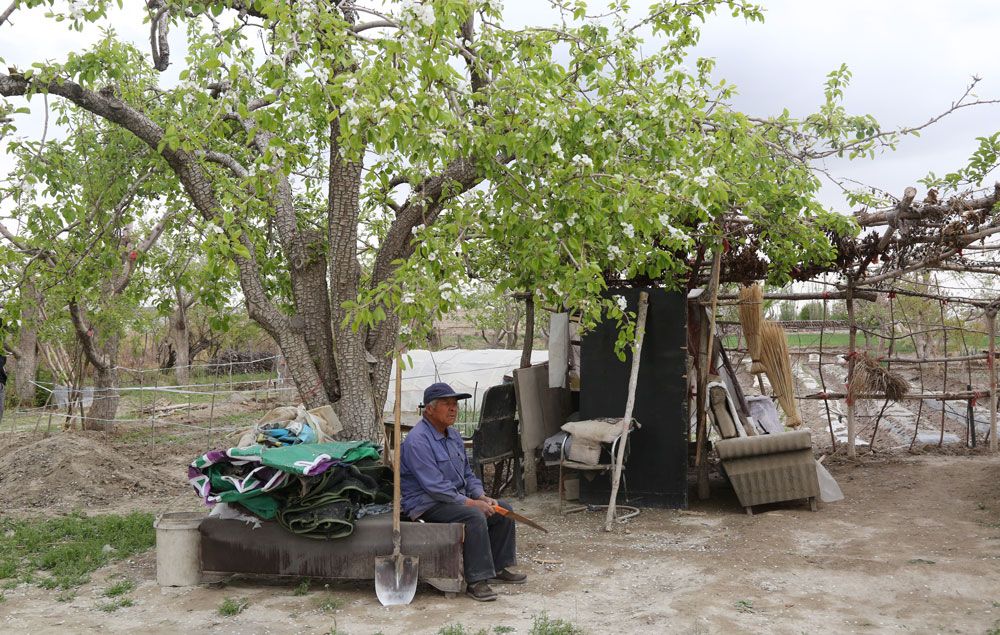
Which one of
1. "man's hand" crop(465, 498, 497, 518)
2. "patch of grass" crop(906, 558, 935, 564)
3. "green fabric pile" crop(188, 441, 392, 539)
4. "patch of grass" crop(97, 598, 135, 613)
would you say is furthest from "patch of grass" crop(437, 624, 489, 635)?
"patch of grass" crop(906, 558, 935, 564)

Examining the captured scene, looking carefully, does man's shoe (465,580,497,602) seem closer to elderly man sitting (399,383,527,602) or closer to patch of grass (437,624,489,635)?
elderly man sitting (399,383,527,602)

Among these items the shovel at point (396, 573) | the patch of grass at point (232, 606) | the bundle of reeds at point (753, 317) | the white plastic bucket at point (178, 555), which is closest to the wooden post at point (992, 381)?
the bundle of reeds at point (753, 317)

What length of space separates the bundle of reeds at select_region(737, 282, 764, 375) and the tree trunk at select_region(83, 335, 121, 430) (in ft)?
32.3

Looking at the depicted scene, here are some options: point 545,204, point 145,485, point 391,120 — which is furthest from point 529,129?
point 145,485

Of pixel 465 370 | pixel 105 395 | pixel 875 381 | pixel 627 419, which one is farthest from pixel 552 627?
pixel 465 370

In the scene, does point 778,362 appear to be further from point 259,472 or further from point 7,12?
point 7,12

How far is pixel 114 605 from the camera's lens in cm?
570

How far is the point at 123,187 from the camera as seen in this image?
369 inches

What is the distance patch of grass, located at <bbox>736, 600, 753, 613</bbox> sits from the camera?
17.5ft

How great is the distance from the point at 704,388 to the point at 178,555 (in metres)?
5.18

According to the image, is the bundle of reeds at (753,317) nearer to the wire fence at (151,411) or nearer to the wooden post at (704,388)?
the wooden post at (704,388)

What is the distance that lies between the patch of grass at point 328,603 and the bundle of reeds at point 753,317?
5397 millimetres

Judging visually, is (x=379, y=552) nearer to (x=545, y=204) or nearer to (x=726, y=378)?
(x=545, y=204)

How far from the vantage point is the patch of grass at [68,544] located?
6522 mm
